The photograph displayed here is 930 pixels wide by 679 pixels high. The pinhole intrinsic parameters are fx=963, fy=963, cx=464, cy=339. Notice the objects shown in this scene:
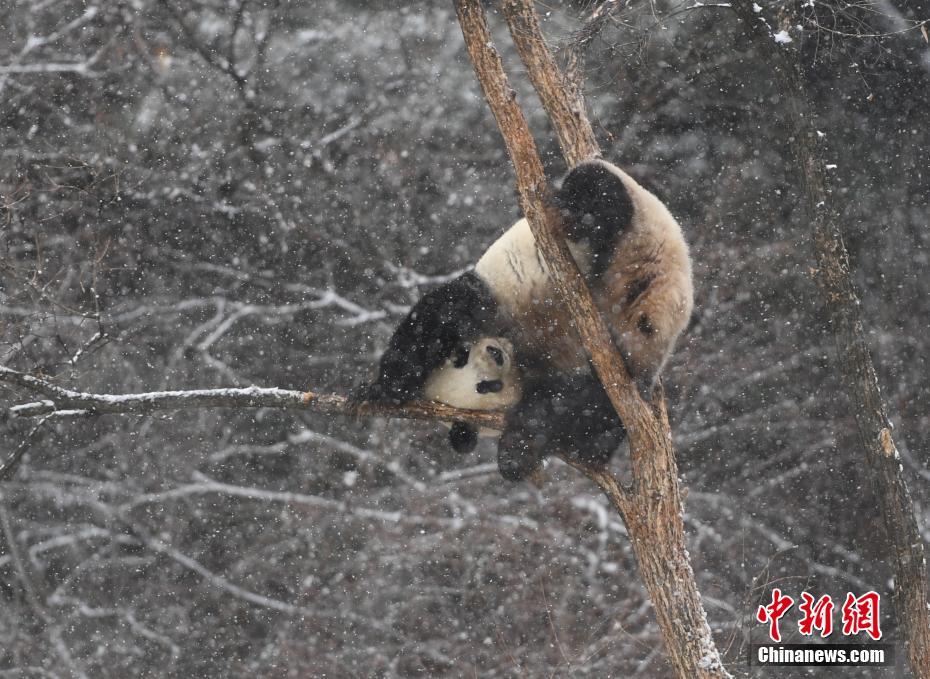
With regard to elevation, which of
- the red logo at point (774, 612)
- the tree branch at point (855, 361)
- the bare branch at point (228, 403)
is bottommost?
the red logo at point (774, 612)

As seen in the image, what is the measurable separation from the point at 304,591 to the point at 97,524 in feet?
8.66

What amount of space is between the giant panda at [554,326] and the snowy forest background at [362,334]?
4993 mm

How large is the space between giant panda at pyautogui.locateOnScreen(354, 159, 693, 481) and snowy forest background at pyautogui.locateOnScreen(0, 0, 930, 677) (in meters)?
4.99

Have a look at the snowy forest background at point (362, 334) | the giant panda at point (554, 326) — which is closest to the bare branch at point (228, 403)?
the giant panda at point (554, 326)

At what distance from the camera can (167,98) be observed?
1060cm

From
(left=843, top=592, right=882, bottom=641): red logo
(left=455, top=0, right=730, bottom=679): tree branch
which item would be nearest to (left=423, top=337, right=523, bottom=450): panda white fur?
(left=455, top=0, right=730, bottom=679): tree branch

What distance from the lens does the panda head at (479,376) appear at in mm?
4543

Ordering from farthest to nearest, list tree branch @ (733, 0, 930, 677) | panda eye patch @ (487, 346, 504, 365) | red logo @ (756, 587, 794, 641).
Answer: red logo @ (756, 587, 794, 641)
tree branch @ (733, 0, 930, 677)
panda eye patch @ (487, 346, 504, 365)

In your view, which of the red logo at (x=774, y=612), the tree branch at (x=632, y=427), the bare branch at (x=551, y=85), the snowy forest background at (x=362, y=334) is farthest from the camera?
the snowy forest background at (x=362, y=334)

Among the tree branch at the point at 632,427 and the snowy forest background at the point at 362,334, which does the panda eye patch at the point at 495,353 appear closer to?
the tree branch at the point at 632,427

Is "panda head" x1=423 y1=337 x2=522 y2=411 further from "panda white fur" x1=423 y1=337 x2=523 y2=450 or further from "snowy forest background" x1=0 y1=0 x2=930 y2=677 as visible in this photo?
"snowy forest background" x1=0 y1=0 x2=930 y2=677

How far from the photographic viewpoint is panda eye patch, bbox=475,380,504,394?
4.56m

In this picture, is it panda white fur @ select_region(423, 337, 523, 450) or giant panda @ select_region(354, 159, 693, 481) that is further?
panda white fur @ select_region(423, 337, 523, 450)

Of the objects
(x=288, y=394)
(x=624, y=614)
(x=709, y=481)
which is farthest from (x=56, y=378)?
(x=709, y=481)
